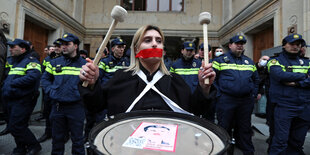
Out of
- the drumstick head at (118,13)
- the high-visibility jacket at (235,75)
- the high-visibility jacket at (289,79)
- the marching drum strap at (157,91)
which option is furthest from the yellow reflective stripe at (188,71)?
the drumstick head at (118,13)

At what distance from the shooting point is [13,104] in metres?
3.45

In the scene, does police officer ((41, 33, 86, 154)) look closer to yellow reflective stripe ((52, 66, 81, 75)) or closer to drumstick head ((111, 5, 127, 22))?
yellow reflective stripe ((52, 66, 81, 75))

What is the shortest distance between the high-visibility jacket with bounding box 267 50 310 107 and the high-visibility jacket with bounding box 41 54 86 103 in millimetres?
3078

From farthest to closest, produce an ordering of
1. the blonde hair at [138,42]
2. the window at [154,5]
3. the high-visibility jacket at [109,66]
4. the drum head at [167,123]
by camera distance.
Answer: the window at [154,5]
the high-visibility jacket at [109,66]
the blonde hair at [138,42]
the drum head at [167,123]

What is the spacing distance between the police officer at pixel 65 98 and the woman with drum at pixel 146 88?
1.66m

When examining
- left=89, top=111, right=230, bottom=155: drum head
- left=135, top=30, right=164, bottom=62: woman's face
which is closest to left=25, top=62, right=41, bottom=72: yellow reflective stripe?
left=135, top=30, right=164, bottom=62: woman's face

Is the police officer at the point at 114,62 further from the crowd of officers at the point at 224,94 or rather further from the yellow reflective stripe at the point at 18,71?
the yellow reflective stripe at the point at 18,71

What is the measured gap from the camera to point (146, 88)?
1.52 metres

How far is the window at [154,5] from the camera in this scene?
12.6 metres

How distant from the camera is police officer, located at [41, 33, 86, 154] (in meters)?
3.01

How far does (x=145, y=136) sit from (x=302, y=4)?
20.7 ft

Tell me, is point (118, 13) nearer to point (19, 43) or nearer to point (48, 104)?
point (19, 43)

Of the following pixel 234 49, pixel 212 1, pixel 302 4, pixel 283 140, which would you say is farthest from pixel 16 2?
pixel 212 1

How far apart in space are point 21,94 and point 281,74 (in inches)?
164
